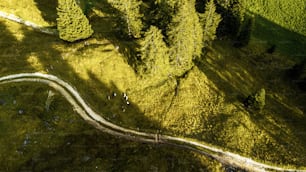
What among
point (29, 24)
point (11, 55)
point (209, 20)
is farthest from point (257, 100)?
point (29, 24)

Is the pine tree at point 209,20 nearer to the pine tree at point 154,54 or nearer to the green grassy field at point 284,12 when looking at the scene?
the pine tree at point 154,54

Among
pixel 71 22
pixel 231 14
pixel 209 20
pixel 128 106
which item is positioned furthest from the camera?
pixel 231 14

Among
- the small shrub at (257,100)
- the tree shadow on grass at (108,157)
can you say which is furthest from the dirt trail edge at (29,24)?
the small shrub at (257,100)

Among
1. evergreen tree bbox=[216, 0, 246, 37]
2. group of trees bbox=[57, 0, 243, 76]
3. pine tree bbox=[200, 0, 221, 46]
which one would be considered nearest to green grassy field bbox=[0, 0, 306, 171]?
group of trees bbox=[57, 0, 243, 76]

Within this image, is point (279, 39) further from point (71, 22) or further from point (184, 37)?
point (71, 22)

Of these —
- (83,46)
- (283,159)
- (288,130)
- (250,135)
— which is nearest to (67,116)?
(83,46)
